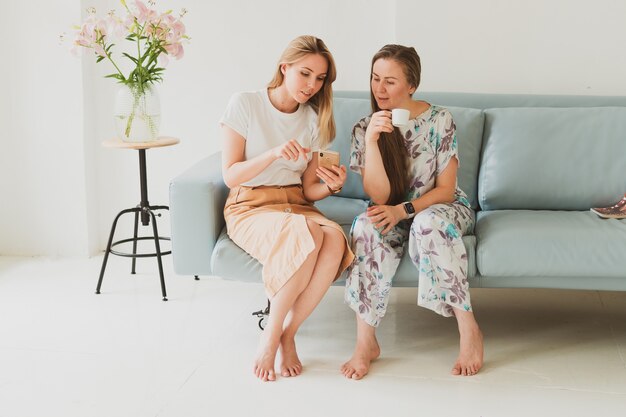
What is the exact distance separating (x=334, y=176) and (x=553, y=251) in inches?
29.3

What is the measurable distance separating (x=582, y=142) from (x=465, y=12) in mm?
839

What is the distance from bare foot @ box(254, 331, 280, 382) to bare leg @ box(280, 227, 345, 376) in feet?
0.14

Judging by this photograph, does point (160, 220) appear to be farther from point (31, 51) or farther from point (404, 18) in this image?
point (404, 18)

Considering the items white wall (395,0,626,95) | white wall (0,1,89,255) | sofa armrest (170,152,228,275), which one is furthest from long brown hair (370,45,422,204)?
white wall (0,1,89,255)

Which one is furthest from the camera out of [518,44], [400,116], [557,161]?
[518,44]

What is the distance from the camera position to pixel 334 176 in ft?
8.57

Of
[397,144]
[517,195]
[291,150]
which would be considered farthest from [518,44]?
[291,150]

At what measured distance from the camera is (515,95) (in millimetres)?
3271

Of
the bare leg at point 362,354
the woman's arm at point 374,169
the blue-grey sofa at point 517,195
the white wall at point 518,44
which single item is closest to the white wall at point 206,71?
the white wall at point 518,44

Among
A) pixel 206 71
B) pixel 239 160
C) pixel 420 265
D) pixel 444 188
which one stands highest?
pixel 206 71

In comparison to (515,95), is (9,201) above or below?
below

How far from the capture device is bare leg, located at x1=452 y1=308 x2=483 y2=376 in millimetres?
2500

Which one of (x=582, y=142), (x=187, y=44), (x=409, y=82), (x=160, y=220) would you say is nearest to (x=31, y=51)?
(x=187, y=44)

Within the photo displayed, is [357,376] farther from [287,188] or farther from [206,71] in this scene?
[206,71]
